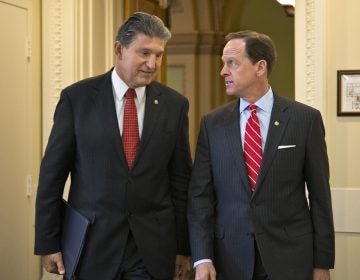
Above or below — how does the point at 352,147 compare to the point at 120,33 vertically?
below

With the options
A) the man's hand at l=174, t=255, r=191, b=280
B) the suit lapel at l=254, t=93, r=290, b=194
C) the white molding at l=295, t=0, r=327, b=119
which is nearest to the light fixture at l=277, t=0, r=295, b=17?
the white molding at l=295, t=0, r=327, b=119

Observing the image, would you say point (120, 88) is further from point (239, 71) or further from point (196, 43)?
point (196, 43)

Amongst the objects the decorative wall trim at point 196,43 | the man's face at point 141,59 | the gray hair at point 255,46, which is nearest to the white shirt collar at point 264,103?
the gray hair at point 255,46

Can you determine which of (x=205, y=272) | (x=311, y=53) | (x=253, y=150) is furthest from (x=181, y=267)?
(x=311, y=53)

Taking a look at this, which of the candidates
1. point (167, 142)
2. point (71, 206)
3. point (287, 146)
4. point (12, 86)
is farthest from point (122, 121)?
point (12, 86)

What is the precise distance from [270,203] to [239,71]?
0.59 m

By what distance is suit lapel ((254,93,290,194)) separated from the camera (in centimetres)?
304

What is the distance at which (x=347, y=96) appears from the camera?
4625 millimetres

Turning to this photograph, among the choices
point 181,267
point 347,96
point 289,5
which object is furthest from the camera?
point 289,5

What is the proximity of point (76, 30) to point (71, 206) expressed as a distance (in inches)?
84.2

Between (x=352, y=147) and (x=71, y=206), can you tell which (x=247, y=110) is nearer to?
(x=71, y=206)

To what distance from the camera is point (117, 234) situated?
121 inches

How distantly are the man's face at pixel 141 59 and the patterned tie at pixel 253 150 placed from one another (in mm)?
489

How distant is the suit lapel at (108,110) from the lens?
306cm
